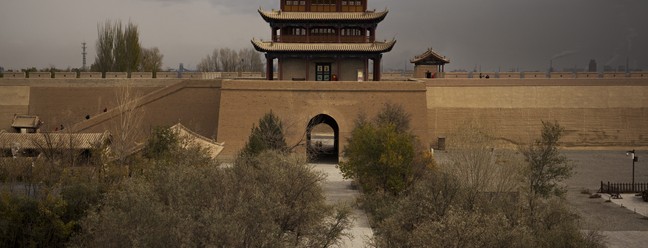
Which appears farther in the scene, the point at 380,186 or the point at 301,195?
the point at 380,186

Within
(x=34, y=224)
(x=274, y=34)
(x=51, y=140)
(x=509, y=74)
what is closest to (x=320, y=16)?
(x=274, y=34)

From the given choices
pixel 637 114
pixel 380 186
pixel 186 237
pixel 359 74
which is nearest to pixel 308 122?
pixel 359 74

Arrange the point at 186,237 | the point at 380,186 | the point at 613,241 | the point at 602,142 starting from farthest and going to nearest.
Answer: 1. the point at 602,142
2. the point at 380,186
3. the point at 613,241
4. the point at 186,237

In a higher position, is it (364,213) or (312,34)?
(312,34)

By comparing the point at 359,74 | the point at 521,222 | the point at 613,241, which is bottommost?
the point at 613,241

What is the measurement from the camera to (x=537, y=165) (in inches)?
821

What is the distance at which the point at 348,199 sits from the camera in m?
23.9

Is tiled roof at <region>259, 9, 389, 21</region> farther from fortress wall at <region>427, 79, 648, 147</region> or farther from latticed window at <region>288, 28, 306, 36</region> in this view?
fortress wall at <region>427, 79, 648, 147</region>

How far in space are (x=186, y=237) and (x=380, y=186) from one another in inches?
481

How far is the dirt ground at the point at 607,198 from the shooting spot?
19.2m

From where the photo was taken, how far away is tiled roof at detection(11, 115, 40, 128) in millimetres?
36625

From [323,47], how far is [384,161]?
495 inches

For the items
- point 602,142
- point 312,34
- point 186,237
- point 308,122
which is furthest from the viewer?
point 602,142

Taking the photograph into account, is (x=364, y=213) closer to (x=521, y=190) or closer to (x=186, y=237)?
(x=521, y=190)
